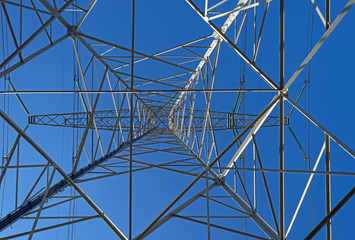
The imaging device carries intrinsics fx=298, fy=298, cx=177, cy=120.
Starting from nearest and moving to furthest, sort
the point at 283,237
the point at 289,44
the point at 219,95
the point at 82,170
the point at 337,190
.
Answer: the point at 283,237
the point at 82,170
the point at 219,95
the point at 289,44
the point at 337,190

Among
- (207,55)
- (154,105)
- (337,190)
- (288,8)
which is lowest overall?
(337,190)

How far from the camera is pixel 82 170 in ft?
34.1

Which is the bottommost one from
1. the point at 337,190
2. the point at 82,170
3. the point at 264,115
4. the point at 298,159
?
the point at 337,190

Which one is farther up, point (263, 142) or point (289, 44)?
point (289, 44)

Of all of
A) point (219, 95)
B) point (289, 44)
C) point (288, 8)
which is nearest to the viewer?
point (219, 95)

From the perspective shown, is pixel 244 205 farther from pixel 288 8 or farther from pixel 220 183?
pixel 288 8

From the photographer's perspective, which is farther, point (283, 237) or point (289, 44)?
point (289, 44)

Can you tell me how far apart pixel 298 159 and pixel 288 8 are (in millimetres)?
20529

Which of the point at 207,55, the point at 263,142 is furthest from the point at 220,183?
the point at 263,142

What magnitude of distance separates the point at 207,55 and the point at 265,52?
3475 centimetres

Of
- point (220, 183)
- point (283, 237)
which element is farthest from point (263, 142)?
point (283, 237)

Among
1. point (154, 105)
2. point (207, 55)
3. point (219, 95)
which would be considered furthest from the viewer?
point (219, 95)

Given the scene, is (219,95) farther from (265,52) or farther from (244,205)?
(244,205)

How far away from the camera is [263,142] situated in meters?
40.7
